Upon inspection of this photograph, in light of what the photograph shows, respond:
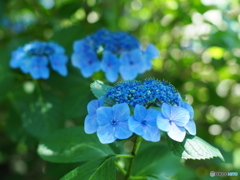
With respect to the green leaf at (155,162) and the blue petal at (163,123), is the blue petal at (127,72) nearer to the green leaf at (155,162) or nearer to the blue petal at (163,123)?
the green leaf at (155,162)

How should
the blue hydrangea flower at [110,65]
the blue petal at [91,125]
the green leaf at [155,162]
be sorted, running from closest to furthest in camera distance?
the blue petal at [91,125]
the green leaf at [155,162]
the blue hydrangea flower at [110,65]

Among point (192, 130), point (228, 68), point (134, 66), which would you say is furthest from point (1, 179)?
point (192, 130)

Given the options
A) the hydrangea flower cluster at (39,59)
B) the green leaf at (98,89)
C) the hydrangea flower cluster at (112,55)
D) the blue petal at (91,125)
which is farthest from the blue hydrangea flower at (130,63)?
the blue petal at (91,125)

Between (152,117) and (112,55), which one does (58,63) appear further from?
(152,117)

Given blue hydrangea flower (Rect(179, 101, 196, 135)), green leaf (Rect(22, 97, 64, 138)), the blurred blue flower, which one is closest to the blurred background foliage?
green leaf (Rect(22, 97, 64, 138))

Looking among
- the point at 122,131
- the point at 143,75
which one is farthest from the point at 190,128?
the point at 143,75

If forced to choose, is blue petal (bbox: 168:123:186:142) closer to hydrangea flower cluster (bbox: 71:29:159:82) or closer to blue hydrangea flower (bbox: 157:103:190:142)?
blue hydrangea flower (bbox: 157:103:190:142)
